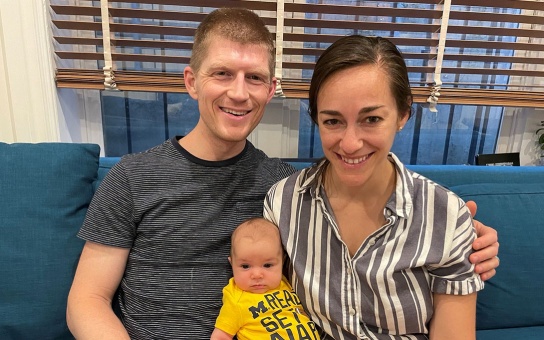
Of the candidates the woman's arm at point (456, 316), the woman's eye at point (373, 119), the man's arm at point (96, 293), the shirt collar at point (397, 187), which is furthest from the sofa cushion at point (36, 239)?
the woman's arm at point (456, 316)

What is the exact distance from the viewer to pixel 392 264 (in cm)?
105

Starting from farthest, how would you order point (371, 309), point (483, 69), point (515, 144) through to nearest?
point (515, 144)
point (483, 69)
point (371, 309)

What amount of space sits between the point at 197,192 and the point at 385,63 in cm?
66

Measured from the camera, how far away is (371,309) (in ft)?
3.58

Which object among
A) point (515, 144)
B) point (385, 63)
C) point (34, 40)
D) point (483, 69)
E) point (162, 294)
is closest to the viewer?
point (385, 63)

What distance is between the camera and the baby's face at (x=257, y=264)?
1166 mm

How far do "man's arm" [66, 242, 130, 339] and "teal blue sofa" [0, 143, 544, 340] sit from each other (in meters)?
0.17

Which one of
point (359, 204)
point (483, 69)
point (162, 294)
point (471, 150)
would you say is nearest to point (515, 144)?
point (471, 150)

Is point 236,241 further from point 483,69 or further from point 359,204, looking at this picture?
point 483,69

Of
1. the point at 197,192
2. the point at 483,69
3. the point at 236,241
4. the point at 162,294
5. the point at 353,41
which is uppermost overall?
the point at 353,41

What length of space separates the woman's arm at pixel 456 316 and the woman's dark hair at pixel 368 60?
0.52m

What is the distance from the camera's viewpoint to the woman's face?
37.4 inches

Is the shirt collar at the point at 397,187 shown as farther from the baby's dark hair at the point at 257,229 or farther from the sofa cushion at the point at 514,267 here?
the sofa cushion at the point at 514,267

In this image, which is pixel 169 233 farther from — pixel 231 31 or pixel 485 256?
pixel 485 256
